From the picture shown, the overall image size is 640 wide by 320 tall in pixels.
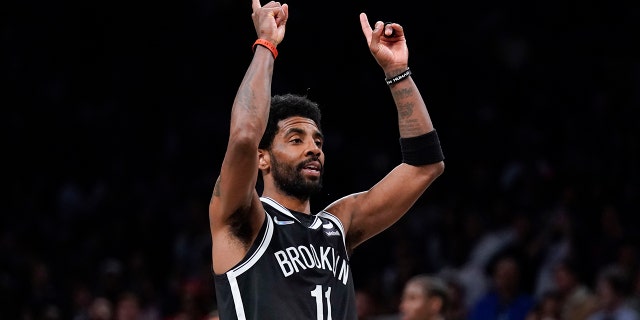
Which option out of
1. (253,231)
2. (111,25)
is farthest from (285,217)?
(111,25)

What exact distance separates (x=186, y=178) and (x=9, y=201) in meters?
2.11

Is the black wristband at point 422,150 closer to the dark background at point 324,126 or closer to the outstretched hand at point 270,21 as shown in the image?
the outstretched hand at point 270,21

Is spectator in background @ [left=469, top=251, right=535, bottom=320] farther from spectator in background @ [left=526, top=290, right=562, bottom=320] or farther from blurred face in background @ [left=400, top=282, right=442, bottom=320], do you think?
blurred face in background @ [left=400, top=282, right=442, bottom=320]

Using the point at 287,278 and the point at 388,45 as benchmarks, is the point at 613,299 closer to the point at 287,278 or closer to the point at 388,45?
the point at 388,45

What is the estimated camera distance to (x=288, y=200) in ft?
13.7

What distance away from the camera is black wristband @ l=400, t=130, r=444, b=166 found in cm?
438

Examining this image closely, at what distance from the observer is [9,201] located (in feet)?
40.0

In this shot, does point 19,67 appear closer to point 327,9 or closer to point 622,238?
point 327,9

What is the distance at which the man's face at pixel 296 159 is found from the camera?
409 cm

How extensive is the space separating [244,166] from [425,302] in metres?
2.85

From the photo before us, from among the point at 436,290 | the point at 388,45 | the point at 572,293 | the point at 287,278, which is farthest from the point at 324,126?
the point at 287,278

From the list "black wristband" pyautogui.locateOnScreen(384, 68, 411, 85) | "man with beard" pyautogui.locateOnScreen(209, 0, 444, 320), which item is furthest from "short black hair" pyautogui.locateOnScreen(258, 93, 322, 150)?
"black wristband" pyautogui.locateOnScreen(384, 68, 411, 85)

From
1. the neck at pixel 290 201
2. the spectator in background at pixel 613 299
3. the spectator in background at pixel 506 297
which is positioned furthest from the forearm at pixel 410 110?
the spectator in background at pixel 506 297

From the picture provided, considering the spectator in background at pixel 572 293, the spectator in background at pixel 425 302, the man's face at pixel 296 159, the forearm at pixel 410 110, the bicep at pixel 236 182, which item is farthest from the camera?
the spectator in background at pixel 572 293
